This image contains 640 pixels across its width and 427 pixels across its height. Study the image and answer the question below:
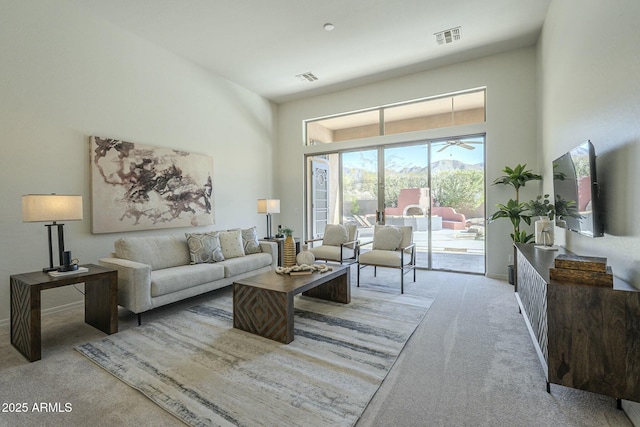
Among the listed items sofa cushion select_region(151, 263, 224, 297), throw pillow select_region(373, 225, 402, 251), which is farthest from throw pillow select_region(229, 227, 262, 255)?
throw pillow select_region(373, 225, 402, 251)

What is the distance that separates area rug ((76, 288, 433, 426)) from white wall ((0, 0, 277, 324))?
1541mm

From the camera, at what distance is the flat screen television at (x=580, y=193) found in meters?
2.04

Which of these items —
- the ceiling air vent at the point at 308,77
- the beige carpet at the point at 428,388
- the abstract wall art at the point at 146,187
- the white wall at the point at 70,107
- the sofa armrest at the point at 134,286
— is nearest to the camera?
the beige carpet at the point at 428,388

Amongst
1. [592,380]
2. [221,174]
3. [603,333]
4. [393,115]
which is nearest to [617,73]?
[603,333]

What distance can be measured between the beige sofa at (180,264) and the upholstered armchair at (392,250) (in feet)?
4.92

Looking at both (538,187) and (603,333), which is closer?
(603,333)

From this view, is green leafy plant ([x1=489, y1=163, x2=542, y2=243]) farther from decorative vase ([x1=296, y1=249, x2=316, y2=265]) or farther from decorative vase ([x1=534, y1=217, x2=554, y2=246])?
decorative vase ([x1=296, y1=249, x2=316, y2=265])

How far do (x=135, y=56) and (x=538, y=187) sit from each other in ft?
19.7

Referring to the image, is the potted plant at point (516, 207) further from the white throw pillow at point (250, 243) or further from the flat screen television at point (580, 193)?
the white throw pillow at point (250, 243)

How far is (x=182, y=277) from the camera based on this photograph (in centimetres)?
322

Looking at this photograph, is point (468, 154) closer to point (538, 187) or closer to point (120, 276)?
point (538, 187)

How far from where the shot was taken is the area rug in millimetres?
1687

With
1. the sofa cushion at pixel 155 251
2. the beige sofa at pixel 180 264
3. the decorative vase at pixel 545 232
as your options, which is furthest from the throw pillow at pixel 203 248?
the decorative vase at pixel 545 232

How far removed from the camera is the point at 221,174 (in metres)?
5.30
